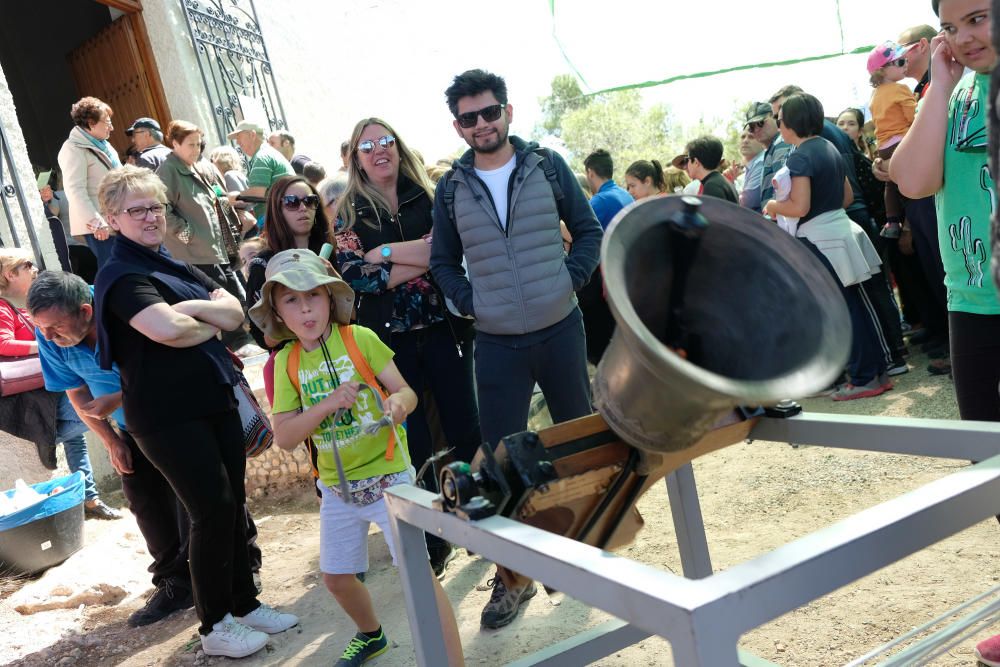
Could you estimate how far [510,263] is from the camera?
11.8 ft

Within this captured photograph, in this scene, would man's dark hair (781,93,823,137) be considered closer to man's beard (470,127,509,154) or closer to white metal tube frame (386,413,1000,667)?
man's beard (470,127,509,154)

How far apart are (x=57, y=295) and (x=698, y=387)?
3.50 meters

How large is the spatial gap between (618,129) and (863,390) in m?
46.2

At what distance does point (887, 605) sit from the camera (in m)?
3.13

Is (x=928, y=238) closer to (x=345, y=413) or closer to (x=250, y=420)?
(x=345, y=413)

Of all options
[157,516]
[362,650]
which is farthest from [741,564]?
[157,516]

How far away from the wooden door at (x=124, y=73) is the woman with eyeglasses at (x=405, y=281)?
22.1 ft

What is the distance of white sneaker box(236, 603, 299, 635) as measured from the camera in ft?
12.8

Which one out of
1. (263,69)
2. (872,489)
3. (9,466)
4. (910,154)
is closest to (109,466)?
(9,466)

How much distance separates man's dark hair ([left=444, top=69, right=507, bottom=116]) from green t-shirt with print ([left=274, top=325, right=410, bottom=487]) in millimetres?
1145

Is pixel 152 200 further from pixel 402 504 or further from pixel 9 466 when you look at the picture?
pixel 9 466

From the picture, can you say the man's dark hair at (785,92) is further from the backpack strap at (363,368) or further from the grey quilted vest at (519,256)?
the backpack strap at (363,368)

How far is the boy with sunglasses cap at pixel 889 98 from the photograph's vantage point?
5.47m

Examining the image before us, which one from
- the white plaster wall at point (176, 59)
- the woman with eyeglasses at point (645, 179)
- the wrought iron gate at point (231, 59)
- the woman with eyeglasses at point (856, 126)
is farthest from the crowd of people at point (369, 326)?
the wrought iron gate at point (231, 59)
